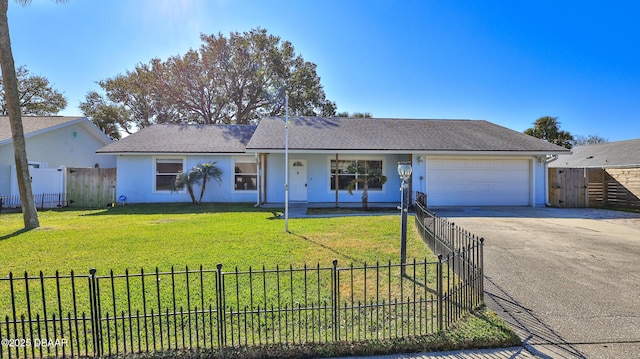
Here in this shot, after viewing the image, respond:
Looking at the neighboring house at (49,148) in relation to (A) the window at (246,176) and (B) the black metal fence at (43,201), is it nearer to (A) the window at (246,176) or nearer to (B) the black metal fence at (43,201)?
(B) the black metal fence at (43,201)

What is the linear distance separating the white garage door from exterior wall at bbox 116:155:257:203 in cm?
866

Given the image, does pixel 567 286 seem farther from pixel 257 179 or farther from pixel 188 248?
pixel 257 179

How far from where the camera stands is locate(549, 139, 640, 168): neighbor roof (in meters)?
17.6

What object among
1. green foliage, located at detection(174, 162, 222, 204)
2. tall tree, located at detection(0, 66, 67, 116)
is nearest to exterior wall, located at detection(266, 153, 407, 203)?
green foliage, located at detection(174, 162, 222, 204)

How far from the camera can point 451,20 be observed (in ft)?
39.8

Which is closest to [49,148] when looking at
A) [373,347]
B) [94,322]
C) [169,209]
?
[169,209]

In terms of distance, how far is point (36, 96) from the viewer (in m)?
31.2

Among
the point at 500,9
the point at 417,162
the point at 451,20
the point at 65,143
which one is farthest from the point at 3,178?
the point at 500,9

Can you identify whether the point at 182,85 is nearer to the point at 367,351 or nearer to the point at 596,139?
the point at 367,351

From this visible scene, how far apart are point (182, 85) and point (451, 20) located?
25.0 metres

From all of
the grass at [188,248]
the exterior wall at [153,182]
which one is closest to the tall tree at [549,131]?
the grass at [188,248]

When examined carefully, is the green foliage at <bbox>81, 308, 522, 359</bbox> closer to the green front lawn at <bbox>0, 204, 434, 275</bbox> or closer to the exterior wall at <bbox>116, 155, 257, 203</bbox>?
the green front lawn at <bbox>0, 204, 434, 275</bbox>

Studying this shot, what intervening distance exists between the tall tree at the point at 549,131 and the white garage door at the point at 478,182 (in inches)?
756

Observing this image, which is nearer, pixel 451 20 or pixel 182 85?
pixel 451 20
